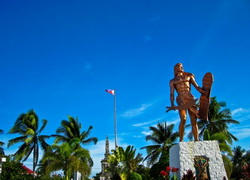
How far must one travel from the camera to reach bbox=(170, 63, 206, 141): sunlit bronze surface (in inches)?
345

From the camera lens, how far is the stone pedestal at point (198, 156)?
794 centimetres

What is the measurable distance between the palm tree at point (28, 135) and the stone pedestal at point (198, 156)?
17.7 meters

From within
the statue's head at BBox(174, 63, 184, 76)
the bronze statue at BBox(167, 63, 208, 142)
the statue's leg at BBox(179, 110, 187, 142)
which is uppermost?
the statue's head at BBox(174, 63, 184, 76)

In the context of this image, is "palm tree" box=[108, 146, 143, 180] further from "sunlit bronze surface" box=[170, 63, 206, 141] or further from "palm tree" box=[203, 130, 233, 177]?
"sunlit bronze surface" box=[170, 63, 206, 141]

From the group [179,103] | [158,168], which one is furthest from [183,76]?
[158,168]

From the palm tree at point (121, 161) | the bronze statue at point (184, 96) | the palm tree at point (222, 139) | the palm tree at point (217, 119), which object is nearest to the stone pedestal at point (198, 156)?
the bronze statue at point (184, 96)

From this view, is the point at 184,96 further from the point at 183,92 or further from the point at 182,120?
the point at 182,120

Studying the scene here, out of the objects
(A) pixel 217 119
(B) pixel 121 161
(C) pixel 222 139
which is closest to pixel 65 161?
(B) pixel 121 161

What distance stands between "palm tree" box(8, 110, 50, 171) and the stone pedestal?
58.0 ft

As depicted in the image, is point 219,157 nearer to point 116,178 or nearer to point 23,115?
point 116,178

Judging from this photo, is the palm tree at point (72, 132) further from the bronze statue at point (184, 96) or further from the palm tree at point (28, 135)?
the bronze statue at point (184, 96)

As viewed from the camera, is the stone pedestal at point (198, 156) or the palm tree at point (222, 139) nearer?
the stone pedestal at point (198, 156)

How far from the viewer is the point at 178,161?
8.16 m

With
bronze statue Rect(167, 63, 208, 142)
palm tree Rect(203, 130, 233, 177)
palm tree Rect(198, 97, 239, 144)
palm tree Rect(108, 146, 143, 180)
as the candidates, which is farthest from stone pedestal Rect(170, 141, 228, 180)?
palm tree Rect(198, 97, 239, 144)
